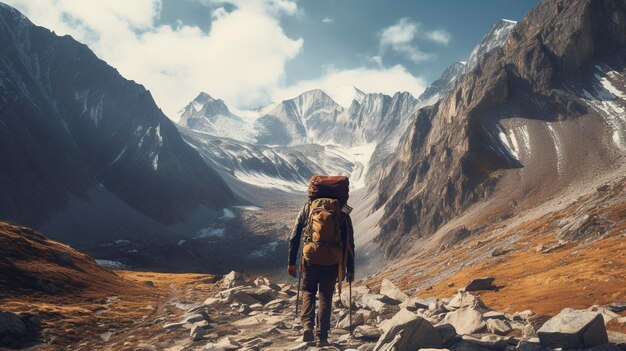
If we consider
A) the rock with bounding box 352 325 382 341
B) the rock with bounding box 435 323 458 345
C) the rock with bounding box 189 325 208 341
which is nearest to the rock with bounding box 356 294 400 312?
the rock with bounding box 352 325 382 341

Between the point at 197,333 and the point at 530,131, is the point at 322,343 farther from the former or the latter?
the point at 530,131

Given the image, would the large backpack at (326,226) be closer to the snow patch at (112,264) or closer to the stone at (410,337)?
the stone at (410,337)

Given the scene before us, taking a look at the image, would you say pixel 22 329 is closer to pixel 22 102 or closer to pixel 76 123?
pixel 22 102

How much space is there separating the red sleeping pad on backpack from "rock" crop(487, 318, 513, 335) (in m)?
5.81

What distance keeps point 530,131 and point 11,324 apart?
5028 inches

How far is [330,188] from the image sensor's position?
38.2ft

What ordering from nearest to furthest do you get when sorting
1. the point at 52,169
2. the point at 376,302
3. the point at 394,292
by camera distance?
the point at 376,302, the point at 394,292, the point at 52,169

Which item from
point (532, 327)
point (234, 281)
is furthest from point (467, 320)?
point (234, 281)

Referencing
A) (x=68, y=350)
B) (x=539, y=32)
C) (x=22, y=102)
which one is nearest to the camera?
(x=68, y=350)

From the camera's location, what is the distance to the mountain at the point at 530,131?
96.8 meters

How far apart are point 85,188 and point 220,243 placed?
61359 millimetres

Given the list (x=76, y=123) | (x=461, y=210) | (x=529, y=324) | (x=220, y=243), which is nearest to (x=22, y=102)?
(x=76, y=123)

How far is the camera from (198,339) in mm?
14258

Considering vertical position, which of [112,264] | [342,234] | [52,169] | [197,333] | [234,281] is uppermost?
[52,169]
